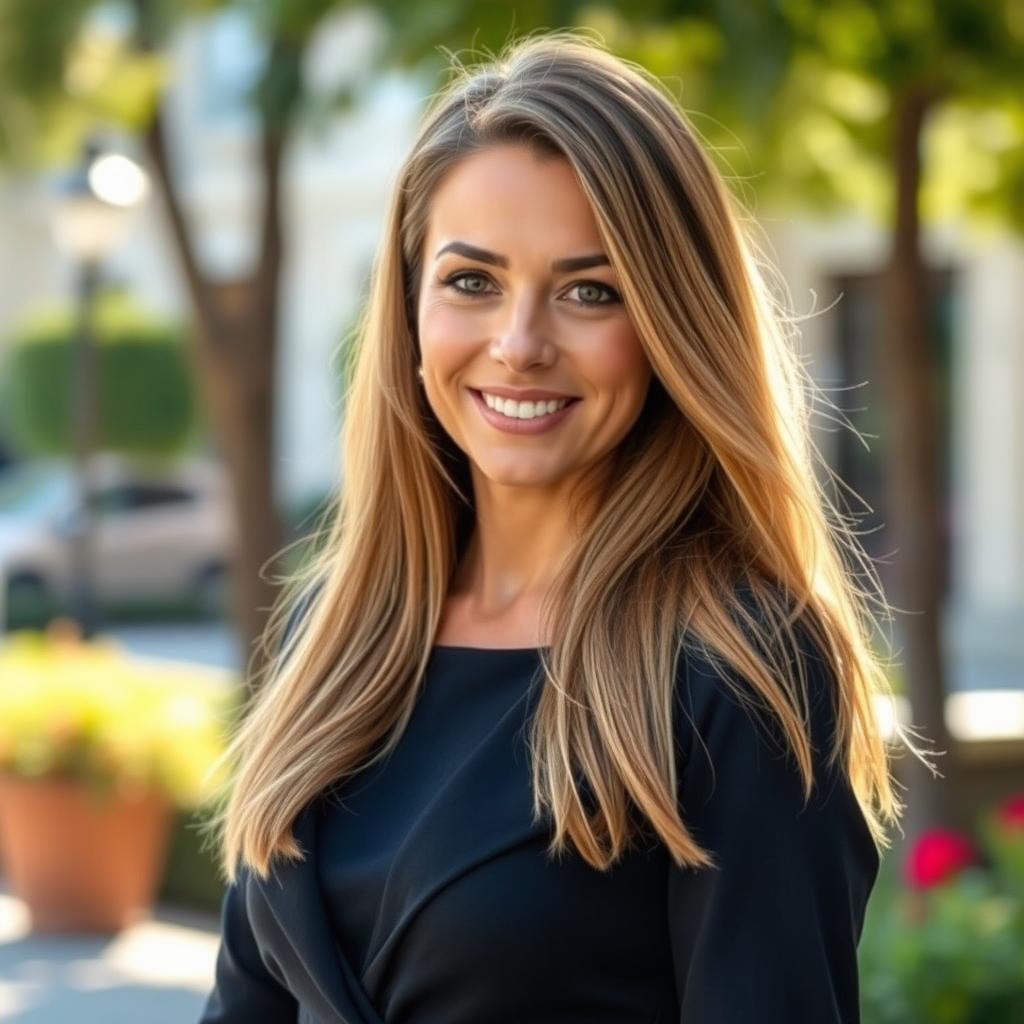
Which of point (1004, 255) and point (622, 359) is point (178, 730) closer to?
point (622, 359)

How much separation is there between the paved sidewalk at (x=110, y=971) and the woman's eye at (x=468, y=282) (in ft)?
15.3

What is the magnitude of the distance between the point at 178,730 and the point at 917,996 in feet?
13.2

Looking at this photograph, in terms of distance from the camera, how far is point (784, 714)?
1883mm

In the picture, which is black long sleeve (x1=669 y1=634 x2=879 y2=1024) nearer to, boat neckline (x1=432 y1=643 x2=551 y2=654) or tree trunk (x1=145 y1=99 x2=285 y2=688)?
boat neckline (x1=432 y1=643 x2=551 y2=654)

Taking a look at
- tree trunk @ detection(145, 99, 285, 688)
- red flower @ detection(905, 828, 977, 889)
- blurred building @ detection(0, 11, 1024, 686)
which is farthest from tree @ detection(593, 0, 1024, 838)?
tree trunk @ detection(145, 99, 285, 688)

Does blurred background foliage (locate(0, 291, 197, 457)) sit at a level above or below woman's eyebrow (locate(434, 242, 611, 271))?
below

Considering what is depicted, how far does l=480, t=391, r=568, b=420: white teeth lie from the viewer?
2.17 meters

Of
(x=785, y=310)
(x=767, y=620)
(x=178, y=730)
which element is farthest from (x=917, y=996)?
(x=178, y=730)

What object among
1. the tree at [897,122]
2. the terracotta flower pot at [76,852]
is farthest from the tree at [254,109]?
the terracotta flower pot at [76,852]

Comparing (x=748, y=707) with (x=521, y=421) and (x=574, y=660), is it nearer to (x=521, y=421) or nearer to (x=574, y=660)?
(x=574, y=660)

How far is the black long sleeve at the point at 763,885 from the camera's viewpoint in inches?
73.3

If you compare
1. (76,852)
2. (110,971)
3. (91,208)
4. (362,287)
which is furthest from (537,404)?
(91,208)

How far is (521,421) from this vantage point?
7.18 feet

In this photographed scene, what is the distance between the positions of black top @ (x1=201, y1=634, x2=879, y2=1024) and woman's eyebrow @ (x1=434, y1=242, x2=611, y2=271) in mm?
405
